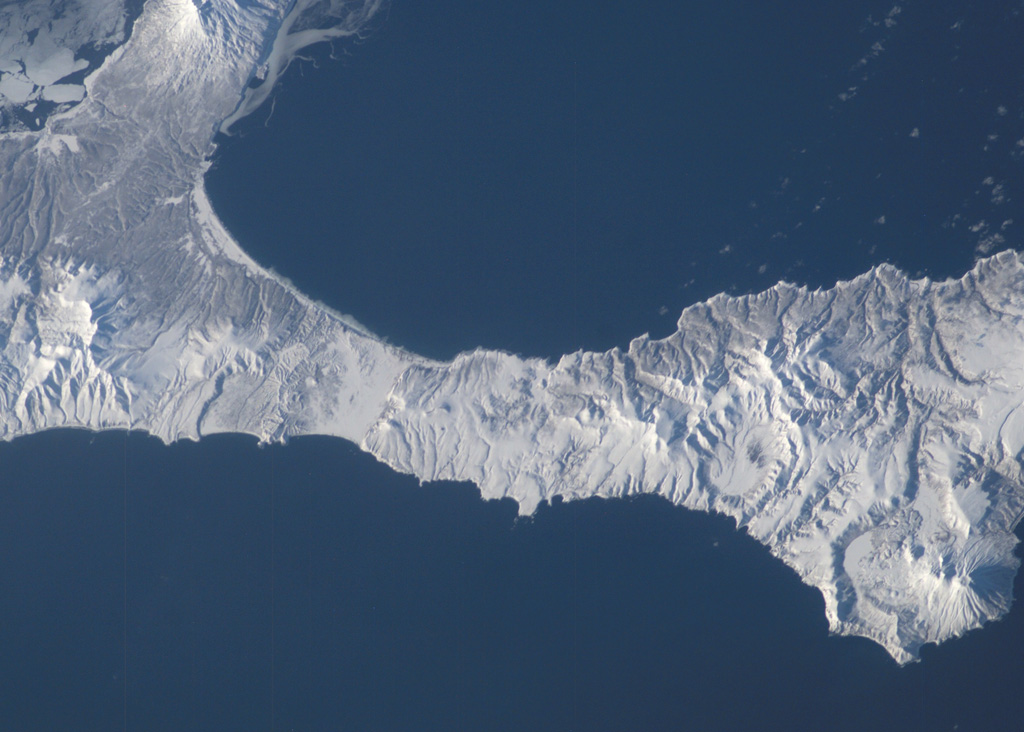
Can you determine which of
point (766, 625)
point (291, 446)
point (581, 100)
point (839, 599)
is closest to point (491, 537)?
point (291, 446)

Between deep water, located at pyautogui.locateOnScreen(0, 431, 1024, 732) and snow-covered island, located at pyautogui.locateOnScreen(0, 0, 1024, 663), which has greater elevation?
snow-covered island, located at pyautogui.locateOnScreen(0, 0, 1024, 663)

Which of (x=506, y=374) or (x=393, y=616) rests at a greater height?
(x=506, y=374)

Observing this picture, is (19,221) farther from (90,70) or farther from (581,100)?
(581,100)

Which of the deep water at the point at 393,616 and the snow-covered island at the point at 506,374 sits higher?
the snow-covered island at the point at 506,374

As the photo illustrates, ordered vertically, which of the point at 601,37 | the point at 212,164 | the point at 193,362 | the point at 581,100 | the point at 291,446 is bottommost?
the point at 291,446

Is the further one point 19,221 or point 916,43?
point 19,221

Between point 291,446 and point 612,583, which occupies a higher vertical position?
point 291,446

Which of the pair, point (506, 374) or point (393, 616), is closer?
point (393, 616)

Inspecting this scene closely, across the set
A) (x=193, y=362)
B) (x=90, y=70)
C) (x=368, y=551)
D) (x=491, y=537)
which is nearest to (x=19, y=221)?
(x=90, y=70)
